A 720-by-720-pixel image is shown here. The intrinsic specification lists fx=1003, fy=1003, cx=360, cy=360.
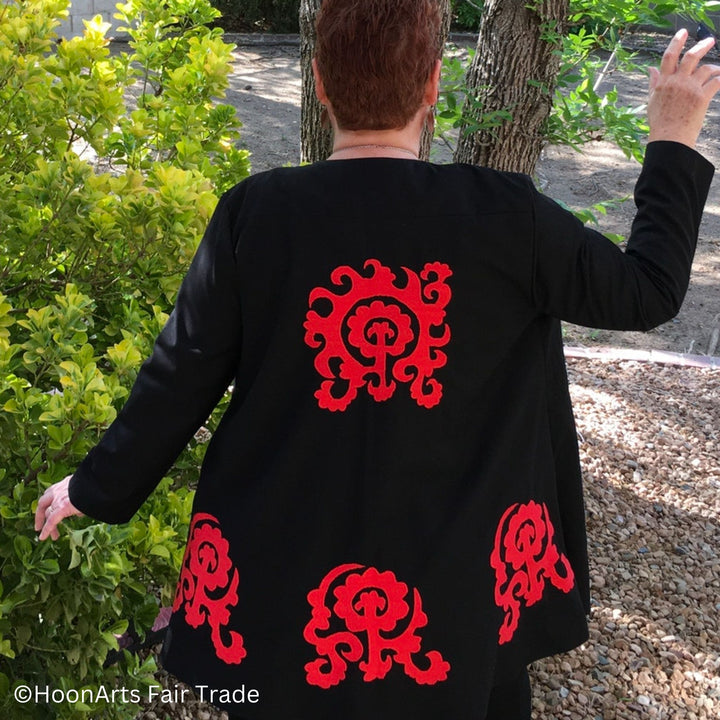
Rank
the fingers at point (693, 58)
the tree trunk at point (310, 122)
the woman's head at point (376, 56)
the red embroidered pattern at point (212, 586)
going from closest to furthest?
the woman's head at point (376, 56) < the fingers at point (693, 58) < the red embroidered pattern at point (212, 586) < the tree trunk at point (310, 122)

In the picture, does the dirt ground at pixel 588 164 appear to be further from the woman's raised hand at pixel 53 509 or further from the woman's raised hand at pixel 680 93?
the woman's raised hand at pixel 53 509

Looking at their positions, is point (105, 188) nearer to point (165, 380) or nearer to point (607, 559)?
point (165, 380)

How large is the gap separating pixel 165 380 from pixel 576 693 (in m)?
1.93

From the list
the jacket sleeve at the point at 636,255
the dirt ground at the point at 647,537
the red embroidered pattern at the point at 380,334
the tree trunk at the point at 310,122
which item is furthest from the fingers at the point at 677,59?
the dirt ground at the point at 647,537

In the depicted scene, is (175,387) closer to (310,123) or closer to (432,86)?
(432,86)

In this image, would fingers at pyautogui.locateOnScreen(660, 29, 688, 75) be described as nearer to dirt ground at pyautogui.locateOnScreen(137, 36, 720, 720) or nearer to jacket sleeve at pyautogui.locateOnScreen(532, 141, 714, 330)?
jacket sleeve at pyautogui.locateOnScreen(532, 141, 714, 330)

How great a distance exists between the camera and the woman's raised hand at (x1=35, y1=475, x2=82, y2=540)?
174 centimetres

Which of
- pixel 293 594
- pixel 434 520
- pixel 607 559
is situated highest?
pixel 434 520

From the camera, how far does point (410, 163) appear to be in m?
1.51

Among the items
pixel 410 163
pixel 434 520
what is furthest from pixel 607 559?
pixel 410 163

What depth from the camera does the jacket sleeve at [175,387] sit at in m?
1.56

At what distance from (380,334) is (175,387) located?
1.14 feet

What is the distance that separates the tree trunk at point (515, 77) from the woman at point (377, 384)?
196cm

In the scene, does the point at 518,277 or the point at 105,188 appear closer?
the point at 518,277
